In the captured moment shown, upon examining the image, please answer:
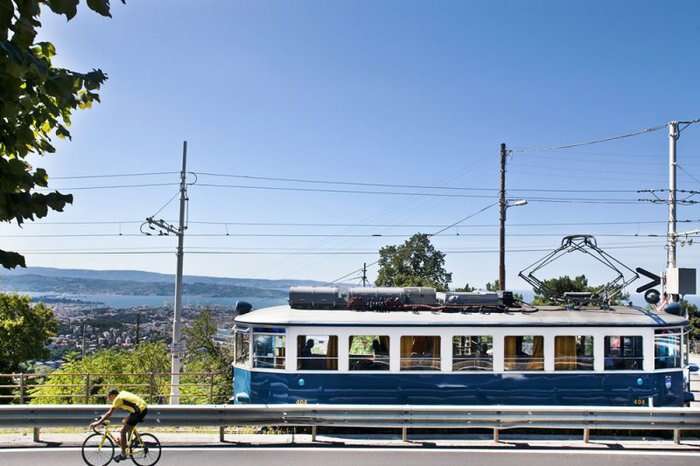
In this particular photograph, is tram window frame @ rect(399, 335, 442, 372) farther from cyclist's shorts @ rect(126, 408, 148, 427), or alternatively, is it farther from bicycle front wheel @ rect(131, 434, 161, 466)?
cyclist's shorts @ rect(126, 408, 148, 427)

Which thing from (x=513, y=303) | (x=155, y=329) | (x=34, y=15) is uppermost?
(x=34, y=15)

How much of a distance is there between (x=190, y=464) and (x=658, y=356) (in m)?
11.0

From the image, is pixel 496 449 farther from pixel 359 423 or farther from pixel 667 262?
pixel 667 262

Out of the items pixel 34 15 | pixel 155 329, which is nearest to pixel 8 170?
pixel 34 15

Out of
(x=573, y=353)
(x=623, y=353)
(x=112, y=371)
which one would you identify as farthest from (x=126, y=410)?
(x=112, y=371)

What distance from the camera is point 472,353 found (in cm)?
1412

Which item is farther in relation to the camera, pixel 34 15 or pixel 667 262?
pixel 667 262

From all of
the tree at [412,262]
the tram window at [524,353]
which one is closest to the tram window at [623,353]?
the tram window at [524,353]

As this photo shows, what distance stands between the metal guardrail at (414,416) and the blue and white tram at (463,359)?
7.29ft

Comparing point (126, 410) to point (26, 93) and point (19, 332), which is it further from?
point (19, 332)

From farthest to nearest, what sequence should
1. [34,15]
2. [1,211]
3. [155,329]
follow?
1. [155,329]
2. [1,211]
3. [34,15]

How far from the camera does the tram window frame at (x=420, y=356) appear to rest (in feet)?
46.0

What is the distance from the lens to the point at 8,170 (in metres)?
3.49

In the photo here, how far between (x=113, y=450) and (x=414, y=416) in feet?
18.1
